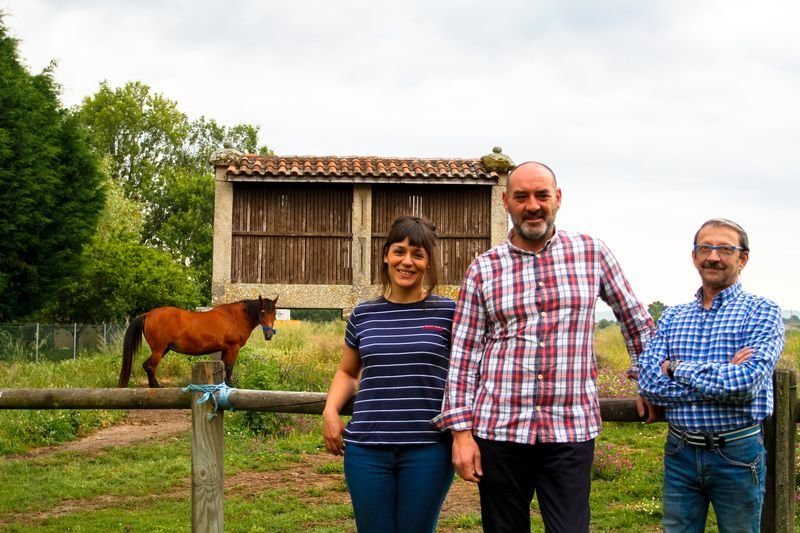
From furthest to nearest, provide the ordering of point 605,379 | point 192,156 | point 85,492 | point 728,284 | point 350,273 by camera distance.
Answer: point 192,156, point 350,273, point 605,379, point 85,492, point 728,284

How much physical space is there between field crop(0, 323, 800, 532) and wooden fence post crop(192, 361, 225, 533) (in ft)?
8.39

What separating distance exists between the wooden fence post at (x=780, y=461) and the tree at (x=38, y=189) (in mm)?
17222

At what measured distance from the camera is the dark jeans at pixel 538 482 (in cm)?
323

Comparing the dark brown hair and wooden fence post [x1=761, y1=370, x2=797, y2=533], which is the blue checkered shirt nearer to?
wooden fence post [x1=761, y1=370, x2=797, y2=533]

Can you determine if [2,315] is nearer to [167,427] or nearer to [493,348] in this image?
[167,427]

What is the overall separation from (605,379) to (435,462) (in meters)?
11.6

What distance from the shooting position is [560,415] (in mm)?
3221

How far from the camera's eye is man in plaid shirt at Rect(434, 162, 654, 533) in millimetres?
3229

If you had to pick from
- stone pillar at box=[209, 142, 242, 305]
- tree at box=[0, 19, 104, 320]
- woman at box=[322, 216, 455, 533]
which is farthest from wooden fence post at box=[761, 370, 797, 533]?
tree at box=[0, 19, 104, 320]

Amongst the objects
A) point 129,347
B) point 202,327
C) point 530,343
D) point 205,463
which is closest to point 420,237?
point 530,343

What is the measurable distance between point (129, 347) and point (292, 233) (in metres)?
5.73

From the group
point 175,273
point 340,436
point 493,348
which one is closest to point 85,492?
point 340,436

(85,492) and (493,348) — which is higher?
(493,348)

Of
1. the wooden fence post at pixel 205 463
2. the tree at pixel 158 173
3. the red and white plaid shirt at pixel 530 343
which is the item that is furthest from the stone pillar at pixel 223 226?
the tree at pixel 158 173
